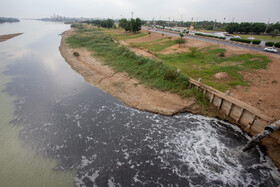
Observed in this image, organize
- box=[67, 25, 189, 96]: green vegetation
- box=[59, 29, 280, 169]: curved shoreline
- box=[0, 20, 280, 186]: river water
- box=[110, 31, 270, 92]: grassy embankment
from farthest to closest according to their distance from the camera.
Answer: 1. box=[67, 25, 189, 96]: green vegetation
2. box=[110, 31, 270, 92]: grassy embankment
3. box=[59, 29, 280, 169]: curved shoreline
4. box=[0, 20, 280, 186]: river water

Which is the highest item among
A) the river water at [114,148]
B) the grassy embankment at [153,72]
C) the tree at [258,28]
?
the tree at [258,28]

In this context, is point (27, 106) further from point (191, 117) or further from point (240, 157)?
point (240, 157)

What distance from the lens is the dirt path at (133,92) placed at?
57.5ft

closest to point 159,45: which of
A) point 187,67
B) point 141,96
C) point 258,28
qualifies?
point 187,67

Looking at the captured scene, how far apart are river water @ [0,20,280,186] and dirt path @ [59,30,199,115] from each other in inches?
43.5

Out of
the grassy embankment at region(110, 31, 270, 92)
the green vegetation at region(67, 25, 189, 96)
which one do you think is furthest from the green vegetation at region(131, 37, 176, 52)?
the green vegetation at region(67, 25, 189, 96)

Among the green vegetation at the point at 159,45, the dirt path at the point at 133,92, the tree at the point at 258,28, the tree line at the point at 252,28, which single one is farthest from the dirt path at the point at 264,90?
the tree line at the point at 252,28

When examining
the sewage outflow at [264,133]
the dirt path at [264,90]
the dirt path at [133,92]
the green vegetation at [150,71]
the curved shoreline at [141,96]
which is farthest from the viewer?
the green vegetation at [150,71]

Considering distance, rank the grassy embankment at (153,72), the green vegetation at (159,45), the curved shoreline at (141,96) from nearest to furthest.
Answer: the curved shoreline at (141,96)
the grassy embankment at (153,72)
the green vegetation at (159,45)

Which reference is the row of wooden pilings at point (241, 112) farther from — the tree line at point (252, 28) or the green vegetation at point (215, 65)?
the tree line at point (252, 28)

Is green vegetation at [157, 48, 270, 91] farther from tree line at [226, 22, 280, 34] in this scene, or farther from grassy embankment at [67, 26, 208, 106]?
tree line at [226, 22, 280, 34]

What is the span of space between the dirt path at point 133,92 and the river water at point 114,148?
1.11 metres

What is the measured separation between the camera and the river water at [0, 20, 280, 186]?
414 inches

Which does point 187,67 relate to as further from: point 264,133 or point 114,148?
point 114,148
